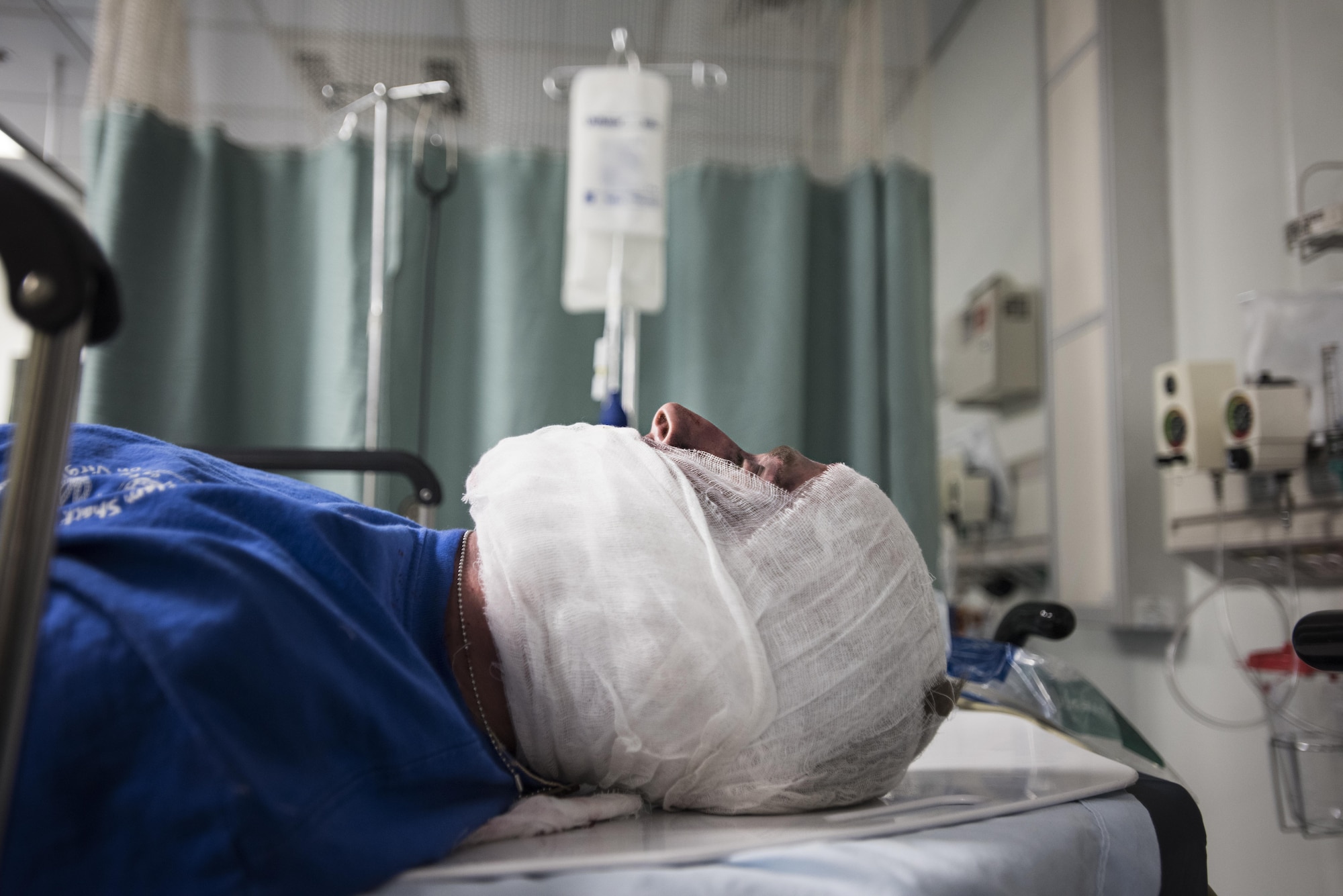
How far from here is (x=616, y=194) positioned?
211 cm

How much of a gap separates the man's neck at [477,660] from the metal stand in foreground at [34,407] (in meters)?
0.40

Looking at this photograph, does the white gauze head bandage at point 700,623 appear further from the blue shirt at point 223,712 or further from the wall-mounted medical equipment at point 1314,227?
the wall-mounted medical equipment at point 1314,227

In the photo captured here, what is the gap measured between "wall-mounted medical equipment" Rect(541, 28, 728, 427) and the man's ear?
135cm

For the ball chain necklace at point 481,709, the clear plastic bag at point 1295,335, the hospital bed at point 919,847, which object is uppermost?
the clear plastic bag at point 1295,335

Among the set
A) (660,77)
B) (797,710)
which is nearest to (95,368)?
(660,77)

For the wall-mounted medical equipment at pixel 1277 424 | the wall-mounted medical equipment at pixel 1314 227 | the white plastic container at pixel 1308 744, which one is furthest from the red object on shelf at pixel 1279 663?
the wall-mounted medical equipment at pixel 1314 227

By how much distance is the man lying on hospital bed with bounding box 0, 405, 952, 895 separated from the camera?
0.48m

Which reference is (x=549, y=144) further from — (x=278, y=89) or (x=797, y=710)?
(x=797, y=710)

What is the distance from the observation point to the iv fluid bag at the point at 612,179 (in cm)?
211

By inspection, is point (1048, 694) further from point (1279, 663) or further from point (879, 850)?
point (879, 850)

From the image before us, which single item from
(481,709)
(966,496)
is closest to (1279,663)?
(481,709)

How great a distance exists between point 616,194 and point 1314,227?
4.31 feet

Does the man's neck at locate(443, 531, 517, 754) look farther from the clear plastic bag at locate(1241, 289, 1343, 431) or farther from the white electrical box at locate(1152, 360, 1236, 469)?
the white electrical box at locate(1152, 360, 1236, 469)

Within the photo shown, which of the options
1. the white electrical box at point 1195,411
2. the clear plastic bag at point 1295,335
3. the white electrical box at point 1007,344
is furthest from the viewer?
the white electrical box at point 1007,344
